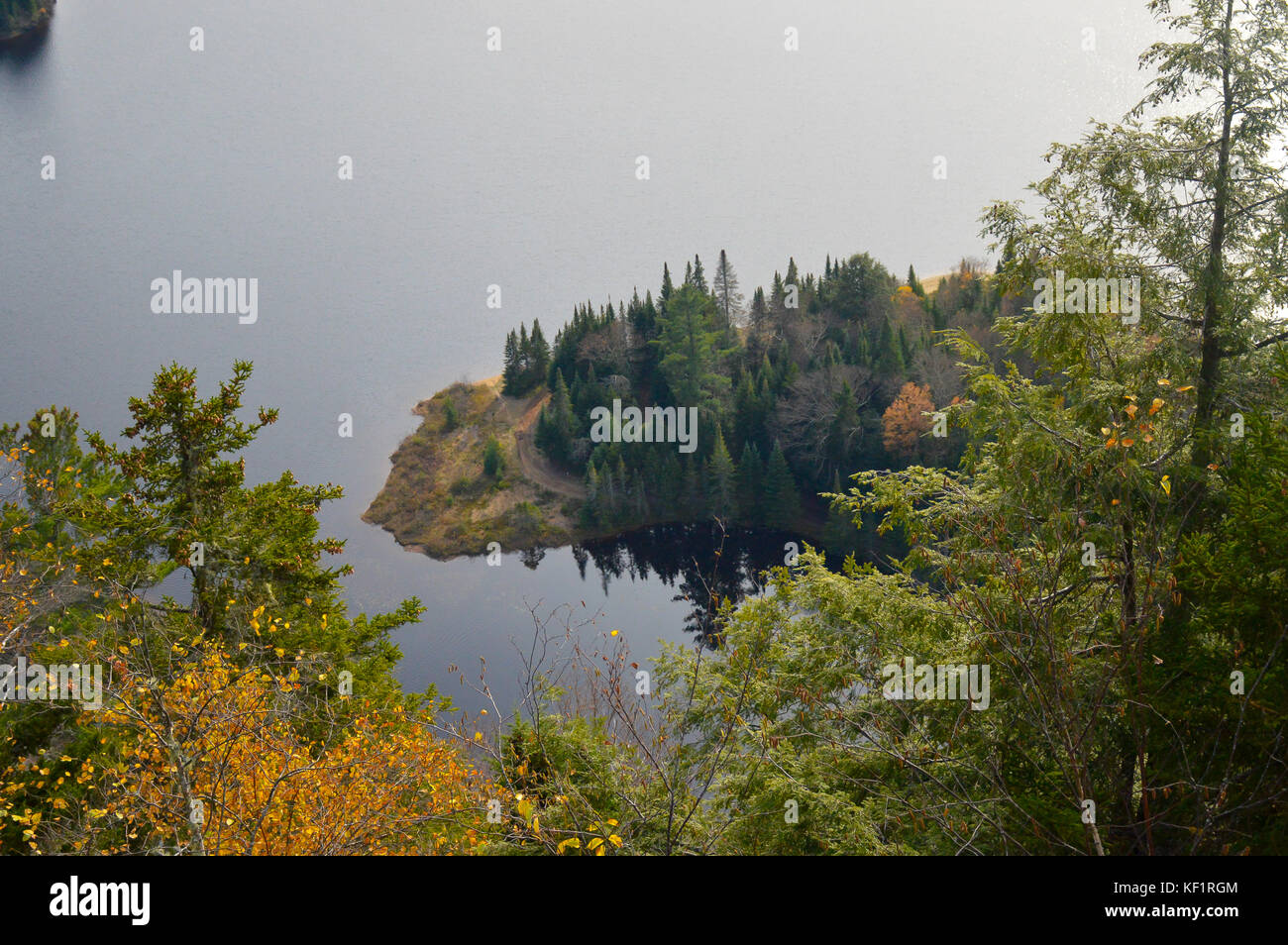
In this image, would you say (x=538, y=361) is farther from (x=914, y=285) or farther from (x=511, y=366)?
(x=914, y=285)

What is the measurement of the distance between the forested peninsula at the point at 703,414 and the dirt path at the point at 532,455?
12 centimetres

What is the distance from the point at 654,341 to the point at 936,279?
24147 mm

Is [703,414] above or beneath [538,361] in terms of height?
beneath

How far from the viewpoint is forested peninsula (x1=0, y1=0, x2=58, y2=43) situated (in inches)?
3201

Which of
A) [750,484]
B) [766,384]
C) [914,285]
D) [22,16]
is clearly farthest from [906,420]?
[22,16]

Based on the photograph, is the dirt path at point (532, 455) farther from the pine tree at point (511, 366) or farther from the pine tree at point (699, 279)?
the pine tree at point (699, 279)

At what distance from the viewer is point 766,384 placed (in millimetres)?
48750

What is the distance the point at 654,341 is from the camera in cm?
5166

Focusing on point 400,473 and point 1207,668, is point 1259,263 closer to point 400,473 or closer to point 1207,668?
point 1207,668

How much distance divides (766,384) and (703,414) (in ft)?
12.3

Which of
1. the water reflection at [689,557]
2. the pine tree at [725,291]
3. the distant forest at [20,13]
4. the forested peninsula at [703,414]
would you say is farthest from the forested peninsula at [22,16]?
the water reflection at [689,557]

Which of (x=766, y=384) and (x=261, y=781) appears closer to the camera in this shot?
(x=261, y=781)

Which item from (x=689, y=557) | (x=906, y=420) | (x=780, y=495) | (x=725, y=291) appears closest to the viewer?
(x=906, y=420)
